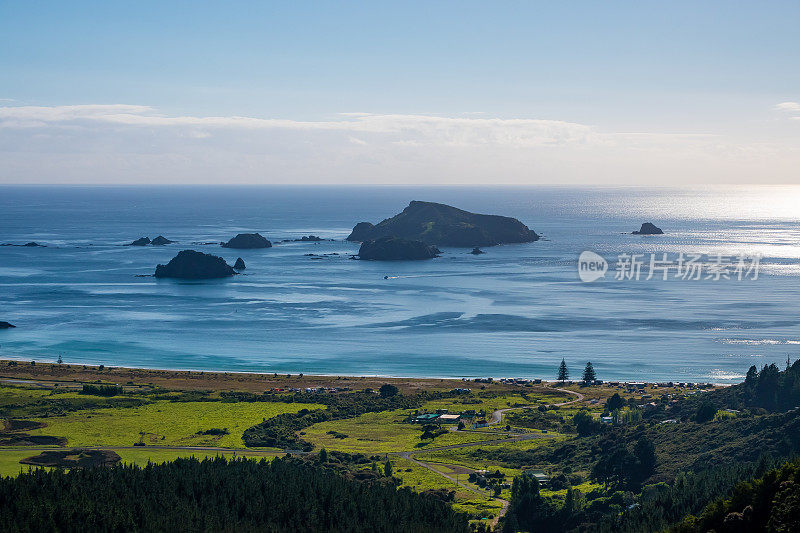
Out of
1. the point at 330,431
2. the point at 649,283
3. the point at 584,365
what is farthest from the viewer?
the point at 649,283

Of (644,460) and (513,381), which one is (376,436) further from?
(513,381)

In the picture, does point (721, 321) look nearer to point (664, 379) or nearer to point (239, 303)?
point (664, 379)

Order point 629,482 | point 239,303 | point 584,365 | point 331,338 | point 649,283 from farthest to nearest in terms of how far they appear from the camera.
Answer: point 649,283
point 239,303
point 331,338
point 584,365
point 629,482

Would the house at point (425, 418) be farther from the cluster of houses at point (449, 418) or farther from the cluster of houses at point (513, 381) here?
the cluster of houses at point (513, 381)

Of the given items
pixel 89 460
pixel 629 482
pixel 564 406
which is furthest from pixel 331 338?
pixel 629 482

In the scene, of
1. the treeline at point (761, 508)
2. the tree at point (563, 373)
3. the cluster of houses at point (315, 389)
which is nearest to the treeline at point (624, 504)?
the treeline at point (761, 508)
